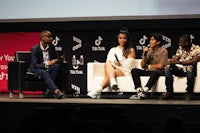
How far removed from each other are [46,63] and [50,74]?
0.55 ft

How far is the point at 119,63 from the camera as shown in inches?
235

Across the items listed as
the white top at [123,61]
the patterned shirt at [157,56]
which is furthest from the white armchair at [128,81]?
the patterned shirt at [157,56]

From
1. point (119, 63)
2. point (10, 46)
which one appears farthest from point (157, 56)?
point (10, 46)

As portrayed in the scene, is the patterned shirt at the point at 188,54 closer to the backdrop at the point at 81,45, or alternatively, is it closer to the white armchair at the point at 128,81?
the white armchair at the point at 128,81

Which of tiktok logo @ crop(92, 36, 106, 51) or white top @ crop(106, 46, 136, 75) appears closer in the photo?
white top @ crop(106, 46, 136, 75)

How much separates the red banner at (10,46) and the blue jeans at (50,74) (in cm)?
185

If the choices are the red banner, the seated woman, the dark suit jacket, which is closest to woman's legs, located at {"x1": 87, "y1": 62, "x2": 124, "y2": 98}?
the seated woman

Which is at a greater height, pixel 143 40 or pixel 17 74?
pixel 143 40

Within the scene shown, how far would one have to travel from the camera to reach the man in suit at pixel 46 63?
582 centimetres

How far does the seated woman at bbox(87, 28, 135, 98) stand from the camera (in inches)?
230

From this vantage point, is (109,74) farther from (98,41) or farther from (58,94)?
(98,41)

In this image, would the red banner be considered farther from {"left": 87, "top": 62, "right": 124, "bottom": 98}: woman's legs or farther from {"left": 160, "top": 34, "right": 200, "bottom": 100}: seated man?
{"left": 160, "top": 34, "right": 200, "bottom": 100}: seated man

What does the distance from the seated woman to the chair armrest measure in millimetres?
1038

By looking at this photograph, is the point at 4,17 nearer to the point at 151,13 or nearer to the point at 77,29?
the point at 77,29
